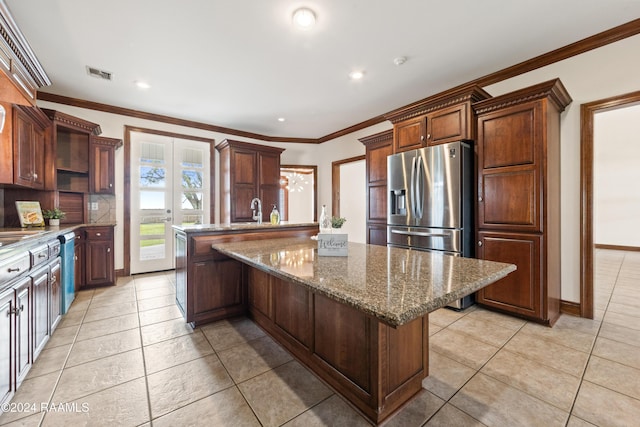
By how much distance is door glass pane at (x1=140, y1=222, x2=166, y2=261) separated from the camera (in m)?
4.56

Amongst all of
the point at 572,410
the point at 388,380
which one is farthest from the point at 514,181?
the point at 388,380

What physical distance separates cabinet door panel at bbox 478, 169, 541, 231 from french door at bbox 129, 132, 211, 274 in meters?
4.56

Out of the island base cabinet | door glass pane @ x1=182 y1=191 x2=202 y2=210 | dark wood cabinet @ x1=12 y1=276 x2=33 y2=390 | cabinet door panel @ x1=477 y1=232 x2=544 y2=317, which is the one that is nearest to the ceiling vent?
door glass pane @ x1=182 y1=191 x2=202 y2=210

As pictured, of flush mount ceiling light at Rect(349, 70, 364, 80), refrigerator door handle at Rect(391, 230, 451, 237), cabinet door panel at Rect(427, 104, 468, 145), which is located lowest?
refrigerator door handle at Rect(391, 230, 451, 237)

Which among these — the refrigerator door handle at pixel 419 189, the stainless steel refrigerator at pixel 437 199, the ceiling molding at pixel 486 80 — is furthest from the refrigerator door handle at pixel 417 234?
the ceiling molding at pixel 486 80

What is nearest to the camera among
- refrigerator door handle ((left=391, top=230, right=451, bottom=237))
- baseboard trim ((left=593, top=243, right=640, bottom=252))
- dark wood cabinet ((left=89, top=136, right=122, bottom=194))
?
refrigerator door handle ((left=391, top=230, right=451, bottom=237))

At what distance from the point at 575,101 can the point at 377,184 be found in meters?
2.38

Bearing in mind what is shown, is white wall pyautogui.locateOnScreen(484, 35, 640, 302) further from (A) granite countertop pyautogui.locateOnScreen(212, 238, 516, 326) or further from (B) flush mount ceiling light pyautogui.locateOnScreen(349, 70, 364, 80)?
(A) granite countertop pyautogui.locateOnScreen(212, 238, 516, 326)

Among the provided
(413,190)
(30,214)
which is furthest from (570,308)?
(30,214)

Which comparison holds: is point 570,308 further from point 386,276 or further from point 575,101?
point 386,276

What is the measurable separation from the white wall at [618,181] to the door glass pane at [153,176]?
29.2 ft

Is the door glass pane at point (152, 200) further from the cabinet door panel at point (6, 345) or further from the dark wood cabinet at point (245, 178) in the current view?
the cabinet door panel at point (6, 345)

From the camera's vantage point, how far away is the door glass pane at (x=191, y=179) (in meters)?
4.94

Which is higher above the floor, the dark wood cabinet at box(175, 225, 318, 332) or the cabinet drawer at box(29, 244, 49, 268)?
the cabinet drawer at box(29, 244, 49, 268)
